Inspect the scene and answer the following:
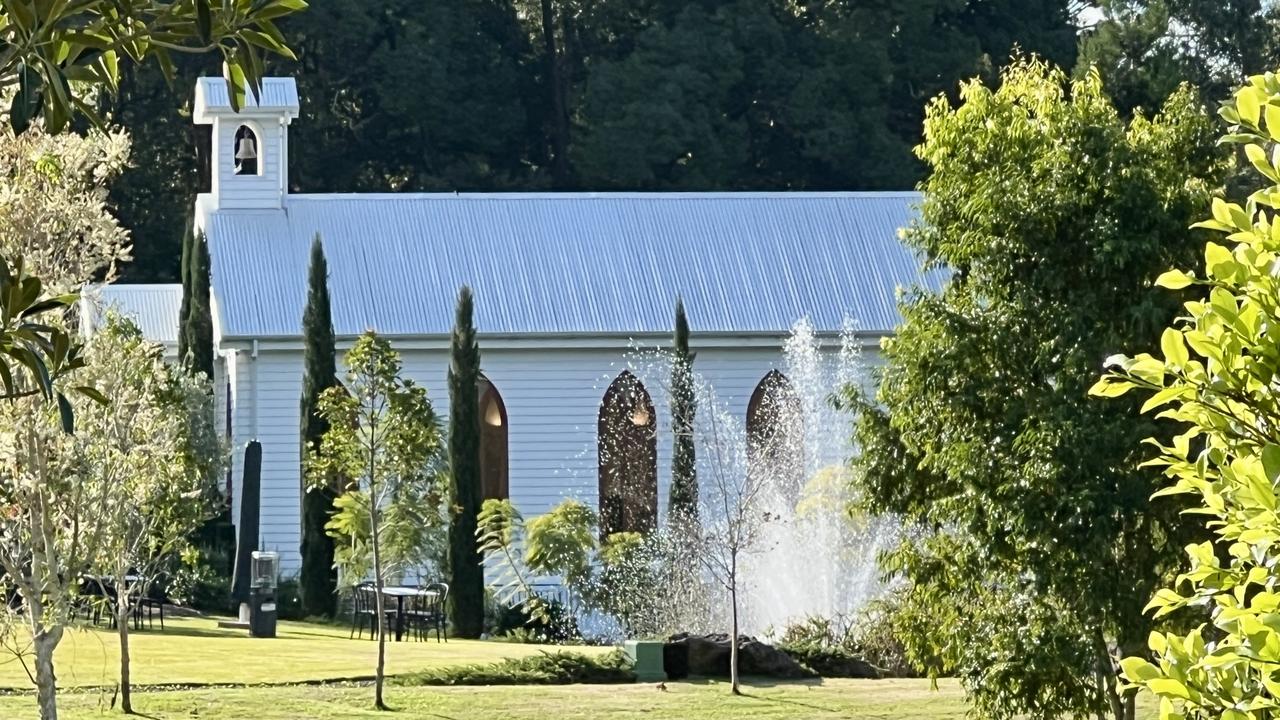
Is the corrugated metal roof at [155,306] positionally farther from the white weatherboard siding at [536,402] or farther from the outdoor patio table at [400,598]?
the outdoor patio table at [400,598]

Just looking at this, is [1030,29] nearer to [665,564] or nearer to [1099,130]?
[665,564]

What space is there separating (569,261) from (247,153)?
6.53m

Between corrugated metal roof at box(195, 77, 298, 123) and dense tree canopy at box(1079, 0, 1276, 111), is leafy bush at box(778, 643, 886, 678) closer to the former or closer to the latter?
corrugated metal roof at box(195, 77, 298, 123)

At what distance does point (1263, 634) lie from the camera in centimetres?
406

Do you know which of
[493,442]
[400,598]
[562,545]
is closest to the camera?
[400,598]

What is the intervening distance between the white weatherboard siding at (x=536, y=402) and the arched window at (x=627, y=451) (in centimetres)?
30

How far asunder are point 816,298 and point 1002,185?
2360 centimetres

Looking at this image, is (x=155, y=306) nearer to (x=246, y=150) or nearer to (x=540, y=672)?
(x=246, y=150)

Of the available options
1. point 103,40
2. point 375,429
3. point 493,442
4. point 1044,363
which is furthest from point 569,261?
point 103,40

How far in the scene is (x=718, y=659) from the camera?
76.9ft

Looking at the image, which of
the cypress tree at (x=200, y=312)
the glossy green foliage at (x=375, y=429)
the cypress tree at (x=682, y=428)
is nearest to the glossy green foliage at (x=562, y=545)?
the cypress tree at (x=682, y=428)

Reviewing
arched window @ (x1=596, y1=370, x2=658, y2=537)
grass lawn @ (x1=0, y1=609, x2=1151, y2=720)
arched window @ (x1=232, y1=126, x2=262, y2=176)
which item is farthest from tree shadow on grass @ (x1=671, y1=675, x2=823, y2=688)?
arched window @ (x1=232, y1=126, x2=262, y2=176)

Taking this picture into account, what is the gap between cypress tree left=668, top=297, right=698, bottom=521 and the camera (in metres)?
33.5

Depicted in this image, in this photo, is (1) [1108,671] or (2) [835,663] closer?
(1) [1108,671]
